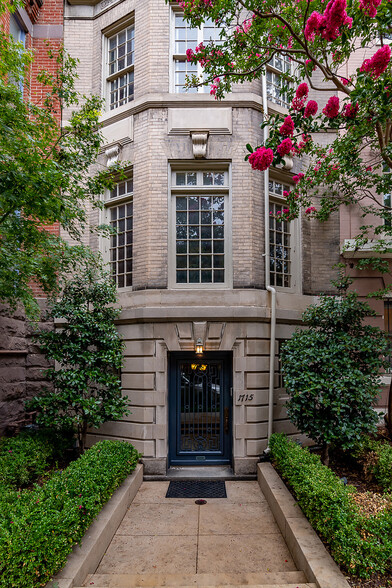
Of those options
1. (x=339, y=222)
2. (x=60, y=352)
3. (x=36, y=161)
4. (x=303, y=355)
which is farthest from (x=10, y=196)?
(x=339, y=222)

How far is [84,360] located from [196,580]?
4.61 meters

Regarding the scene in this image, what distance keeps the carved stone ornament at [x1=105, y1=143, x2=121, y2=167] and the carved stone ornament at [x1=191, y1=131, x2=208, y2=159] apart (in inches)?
77.0

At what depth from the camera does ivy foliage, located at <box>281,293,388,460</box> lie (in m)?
6.64

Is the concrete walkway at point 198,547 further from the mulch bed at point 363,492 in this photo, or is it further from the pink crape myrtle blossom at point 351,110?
the pink crape myrtle blossom at point 351,110

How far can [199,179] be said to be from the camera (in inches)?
349

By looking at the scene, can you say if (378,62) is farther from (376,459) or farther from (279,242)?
(376,459)

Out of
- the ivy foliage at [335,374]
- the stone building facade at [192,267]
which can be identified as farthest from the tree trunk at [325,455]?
the stone building facade at [192,267]

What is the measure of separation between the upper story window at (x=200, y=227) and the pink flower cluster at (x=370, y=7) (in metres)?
4.17

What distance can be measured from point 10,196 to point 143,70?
18.3 feet

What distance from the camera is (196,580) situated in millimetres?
4367

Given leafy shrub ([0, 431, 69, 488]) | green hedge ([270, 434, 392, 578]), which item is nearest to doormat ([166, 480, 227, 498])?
green hedge ([270, 434, 392, 578])

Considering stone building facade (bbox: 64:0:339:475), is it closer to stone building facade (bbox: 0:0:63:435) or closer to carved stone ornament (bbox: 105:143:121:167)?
carved stone ornament (bbox: 105:143:121:167)

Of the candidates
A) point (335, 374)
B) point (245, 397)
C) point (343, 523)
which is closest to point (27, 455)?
point (245, 397)

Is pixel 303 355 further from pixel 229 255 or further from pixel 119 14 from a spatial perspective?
pixel 119 14
